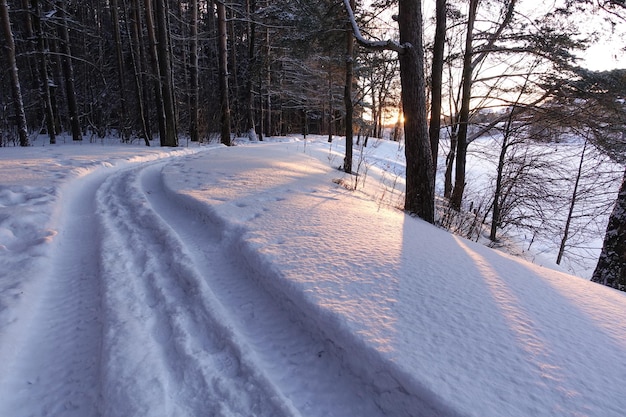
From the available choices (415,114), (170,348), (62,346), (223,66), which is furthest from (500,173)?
(223,66)

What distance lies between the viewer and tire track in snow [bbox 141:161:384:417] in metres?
1.47

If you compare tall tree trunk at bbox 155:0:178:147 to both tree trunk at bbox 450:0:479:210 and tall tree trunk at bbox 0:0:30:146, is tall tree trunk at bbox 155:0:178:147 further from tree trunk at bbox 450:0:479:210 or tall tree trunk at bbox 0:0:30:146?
tree trunk at bbox 450:0:479:210

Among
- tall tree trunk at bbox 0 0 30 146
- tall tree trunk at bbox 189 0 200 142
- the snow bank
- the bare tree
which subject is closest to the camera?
the snow bank

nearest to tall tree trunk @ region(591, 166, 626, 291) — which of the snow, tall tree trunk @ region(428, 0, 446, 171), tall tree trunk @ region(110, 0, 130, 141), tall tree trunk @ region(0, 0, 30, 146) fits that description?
the snow

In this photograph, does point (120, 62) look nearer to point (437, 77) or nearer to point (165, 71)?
point (165, 71)

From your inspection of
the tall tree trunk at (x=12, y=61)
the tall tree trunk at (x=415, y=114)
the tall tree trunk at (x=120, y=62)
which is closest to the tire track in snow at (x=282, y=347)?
the tall tree trunk at (x=415, y=114)

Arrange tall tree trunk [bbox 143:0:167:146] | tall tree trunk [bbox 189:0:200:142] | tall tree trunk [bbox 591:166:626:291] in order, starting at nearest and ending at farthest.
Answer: tall tree trunk [bbox 591:166:626:291], tall tree trunk [bbox 143:0:167:146], tall tree trunk [bbox 189:0:200:142]

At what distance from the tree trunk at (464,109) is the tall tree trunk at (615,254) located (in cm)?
462

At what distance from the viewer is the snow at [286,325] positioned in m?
1.39

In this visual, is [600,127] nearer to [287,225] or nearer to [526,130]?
[526,130]

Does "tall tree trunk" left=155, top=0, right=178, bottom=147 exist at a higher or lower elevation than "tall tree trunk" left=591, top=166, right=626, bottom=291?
higher

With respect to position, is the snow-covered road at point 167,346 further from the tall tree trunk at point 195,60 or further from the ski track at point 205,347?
the tall tree trunk at point 195,60

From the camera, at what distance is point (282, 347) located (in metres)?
1.78

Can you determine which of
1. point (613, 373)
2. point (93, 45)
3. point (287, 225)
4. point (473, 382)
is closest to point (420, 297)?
point (473, 382)
